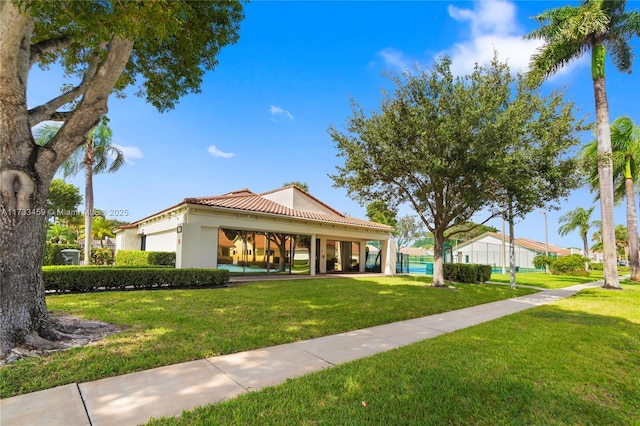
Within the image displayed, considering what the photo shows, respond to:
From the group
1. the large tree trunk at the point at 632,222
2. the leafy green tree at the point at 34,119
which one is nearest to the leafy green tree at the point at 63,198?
the leafy green tree at the point at 34,119

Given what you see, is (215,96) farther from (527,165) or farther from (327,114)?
(527,165)

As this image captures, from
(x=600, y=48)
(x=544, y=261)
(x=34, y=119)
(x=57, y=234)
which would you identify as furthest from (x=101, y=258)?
(x=544, y=261)

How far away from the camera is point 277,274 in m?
18.5

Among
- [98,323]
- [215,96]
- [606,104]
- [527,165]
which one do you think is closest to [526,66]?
[606,104]

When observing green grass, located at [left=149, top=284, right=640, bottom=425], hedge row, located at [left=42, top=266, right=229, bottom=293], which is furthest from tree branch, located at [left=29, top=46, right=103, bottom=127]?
hedge row, located at [left=42, top=266, right=229, bottom=293]

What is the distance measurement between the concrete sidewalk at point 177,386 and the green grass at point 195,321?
0.29 m

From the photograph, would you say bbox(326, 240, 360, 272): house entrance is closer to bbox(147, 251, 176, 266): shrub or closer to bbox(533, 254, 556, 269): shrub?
bbox(147, 251, 176, 266): shrub

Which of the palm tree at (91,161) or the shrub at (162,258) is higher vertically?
the palm tree at (91,161)

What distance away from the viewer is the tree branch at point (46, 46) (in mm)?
5875

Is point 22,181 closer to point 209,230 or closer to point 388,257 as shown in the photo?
point 209,230

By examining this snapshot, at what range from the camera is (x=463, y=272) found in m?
18.0

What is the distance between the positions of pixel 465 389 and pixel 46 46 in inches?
367

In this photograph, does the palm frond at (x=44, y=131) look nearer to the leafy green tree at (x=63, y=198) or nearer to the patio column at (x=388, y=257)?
the patio column at (x=388, y=257)

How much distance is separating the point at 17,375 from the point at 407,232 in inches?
1772
